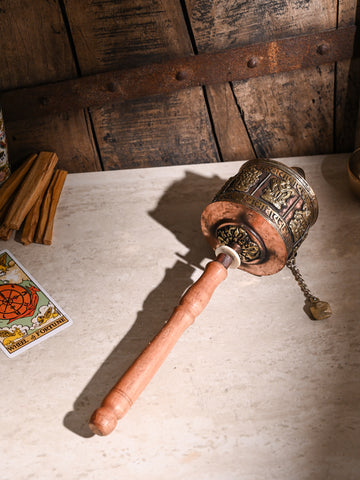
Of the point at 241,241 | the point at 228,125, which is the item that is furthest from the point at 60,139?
the point at 241,241

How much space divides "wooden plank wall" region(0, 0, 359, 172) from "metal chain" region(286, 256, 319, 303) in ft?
1.60

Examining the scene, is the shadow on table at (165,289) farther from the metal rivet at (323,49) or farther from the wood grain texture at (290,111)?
the metal rivet at (323,49)

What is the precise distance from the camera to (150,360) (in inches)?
40.4

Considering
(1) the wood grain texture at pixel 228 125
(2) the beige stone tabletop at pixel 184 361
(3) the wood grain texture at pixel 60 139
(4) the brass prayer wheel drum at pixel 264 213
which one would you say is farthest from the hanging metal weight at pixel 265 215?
(3) the wood grain texture at pixel 60 139

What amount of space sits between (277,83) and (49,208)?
84cm

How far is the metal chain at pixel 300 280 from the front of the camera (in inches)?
48.9

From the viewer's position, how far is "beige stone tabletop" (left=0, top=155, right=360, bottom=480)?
102 centimetres

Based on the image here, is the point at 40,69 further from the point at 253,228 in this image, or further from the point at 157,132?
the point at 253,228

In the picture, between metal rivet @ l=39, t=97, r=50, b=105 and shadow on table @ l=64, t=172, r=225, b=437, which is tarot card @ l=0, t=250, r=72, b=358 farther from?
metal rivet @ l=39, t=97, r=50, b=105

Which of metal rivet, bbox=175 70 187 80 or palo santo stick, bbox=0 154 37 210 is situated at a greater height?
A: metal rivet, bbox=175 70 187 80

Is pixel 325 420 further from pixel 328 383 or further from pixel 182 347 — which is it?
pixel 182 347

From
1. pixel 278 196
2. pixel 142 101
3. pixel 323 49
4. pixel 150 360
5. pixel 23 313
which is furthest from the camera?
pixel 142 101

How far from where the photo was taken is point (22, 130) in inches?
63.3

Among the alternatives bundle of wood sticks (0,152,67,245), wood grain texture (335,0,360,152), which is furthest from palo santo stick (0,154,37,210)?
wood grain texture (335,0,360,152)
